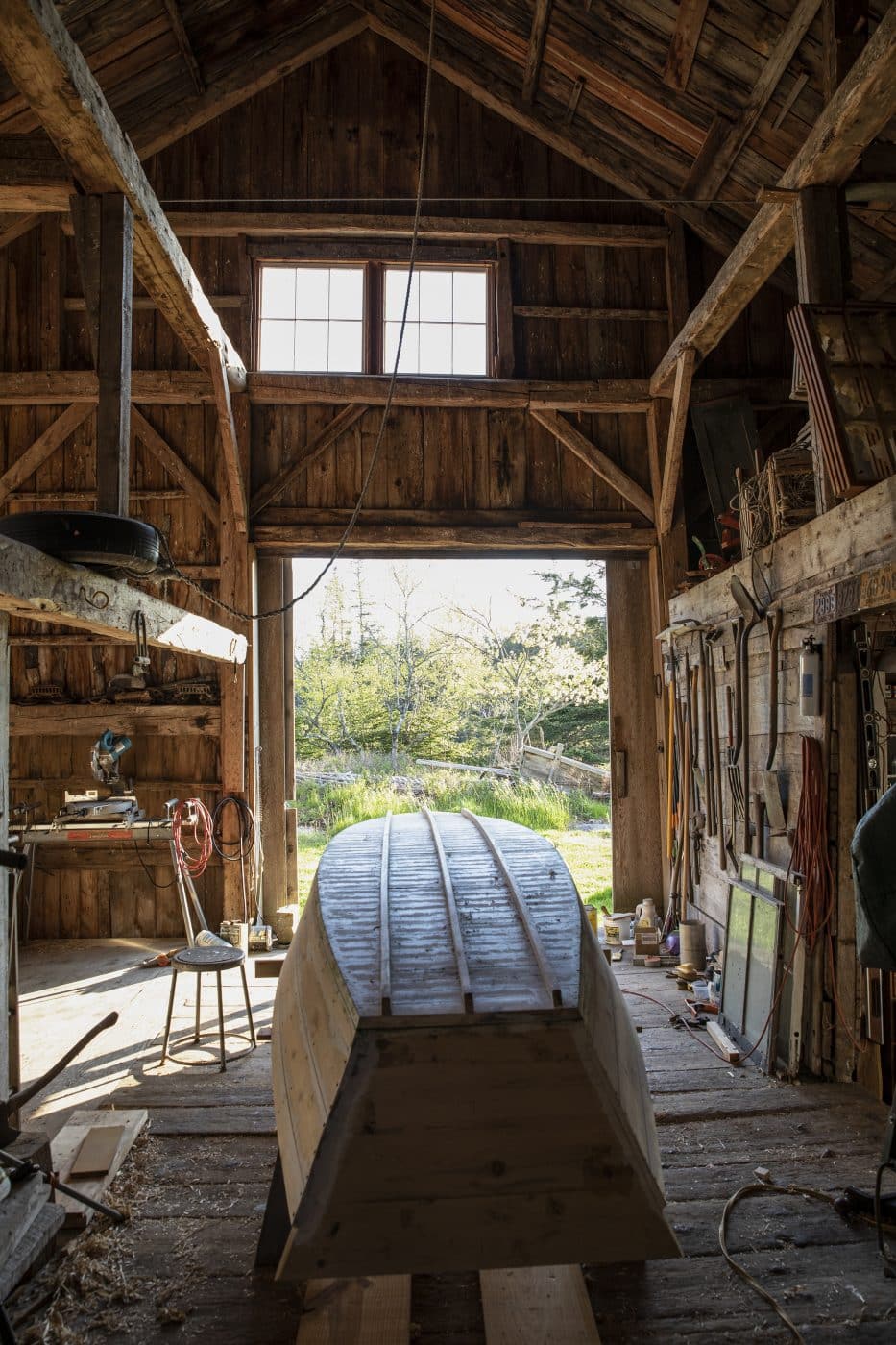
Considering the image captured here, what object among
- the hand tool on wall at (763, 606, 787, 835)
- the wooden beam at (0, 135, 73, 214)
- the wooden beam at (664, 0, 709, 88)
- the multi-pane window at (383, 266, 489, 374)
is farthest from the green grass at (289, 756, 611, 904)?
the wooden beam at (664, 0, 709, 88)

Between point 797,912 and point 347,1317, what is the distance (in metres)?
3.10

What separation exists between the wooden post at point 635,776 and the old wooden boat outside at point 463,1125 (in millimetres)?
5218

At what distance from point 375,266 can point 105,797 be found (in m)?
5.34

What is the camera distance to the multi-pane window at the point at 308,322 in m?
7.91

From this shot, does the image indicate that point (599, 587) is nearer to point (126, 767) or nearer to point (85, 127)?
point (126, 767)

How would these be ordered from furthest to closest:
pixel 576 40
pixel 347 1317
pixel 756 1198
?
1. pixel 576 40
2. pixel 756 1198
3. pixel 347 1317

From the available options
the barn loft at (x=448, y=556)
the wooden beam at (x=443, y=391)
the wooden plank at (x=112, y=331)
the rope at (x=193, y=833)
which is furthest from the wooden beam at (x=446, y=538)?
the wooden plank at (x=112, y=331)

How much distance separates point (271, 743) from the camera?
8.00 metres

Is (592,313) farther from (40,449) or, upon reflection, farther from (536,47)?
(40,449)

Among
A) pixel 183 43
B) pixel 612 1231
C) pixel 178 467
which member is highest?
pixel 183 43

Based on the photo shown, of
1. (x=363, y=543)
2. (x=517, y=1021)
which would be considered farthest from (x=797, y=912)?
(x=363, y=543)

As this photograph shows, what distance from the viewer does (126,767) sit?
781 cm

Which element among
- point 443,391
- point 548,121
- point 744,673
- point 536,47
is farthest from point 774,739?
point 548,121

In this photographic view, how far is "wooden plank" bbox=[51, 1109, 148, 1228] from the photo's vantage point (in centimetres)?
345
